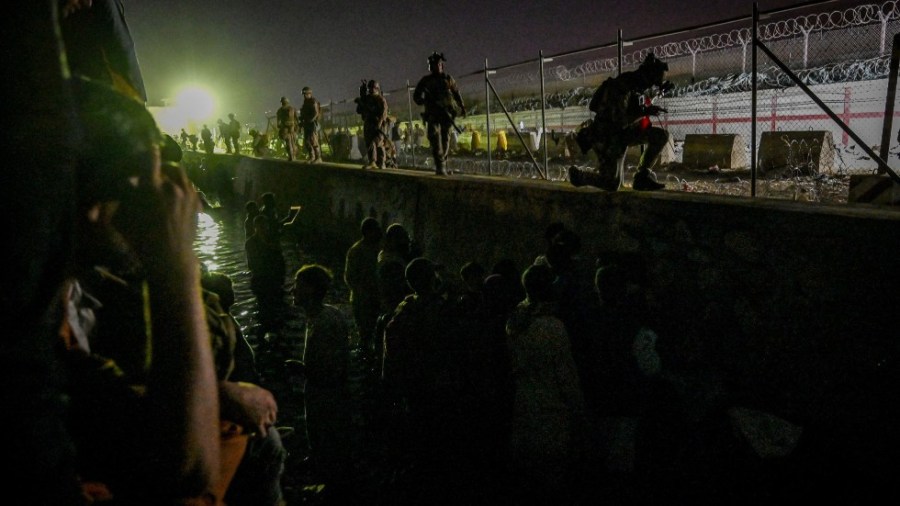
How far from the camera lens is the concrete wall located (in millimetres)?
3988

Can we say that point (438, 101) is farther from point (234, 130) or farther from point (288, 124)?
point (234, 130)

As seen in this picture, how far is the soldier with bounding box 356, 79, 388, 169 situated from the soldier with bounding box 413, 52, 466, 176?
2.97m

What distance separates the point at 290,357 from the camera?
7051mm

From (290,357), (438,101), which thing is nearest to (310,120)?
(438,101)

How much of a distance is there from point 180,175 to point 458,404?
349cm

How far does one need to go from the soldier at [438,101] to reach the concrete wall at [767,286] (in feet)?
10.8

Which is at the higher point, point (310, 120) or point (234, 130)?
point (234, 130)

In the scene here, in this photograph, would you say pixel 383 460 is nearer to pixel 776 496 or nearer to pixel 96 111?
pixel 776 496

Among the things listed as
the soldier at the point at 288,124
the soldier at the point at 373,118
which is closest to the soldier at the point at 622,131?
the soldier at the point at 373,118

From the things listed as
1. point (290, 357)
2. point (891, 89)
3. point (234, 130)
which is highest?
point (234, 130)

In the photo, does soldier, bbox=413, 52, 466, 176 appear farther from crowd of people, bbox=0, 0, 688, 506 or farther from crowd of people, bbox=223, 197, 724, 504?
crowd of people, bbox=0, 0, 688, 506

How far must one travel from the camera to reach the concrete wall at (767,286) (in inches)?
157

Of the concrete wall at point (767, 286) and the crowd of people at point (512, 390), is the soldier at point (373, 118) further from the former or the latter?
the crowd of people at point (512, 390)

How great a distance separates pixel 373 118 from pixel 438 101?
11.3ft
